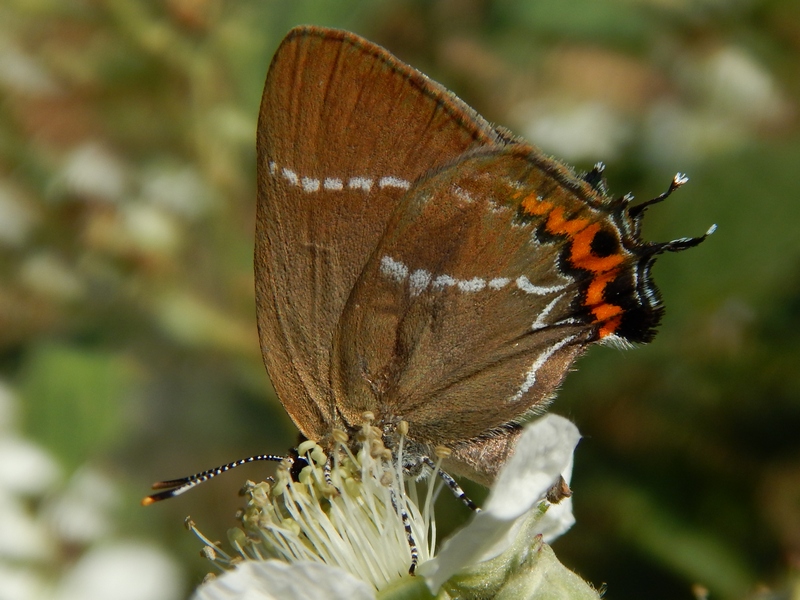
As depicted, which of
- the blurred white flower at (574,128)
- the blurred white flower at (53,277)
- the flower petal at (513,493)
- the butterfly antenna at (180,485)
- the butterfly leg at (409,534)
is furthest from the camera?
the blurred white flower at (574,128)

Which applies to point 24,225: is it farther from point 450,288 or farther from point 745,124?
point 745,124

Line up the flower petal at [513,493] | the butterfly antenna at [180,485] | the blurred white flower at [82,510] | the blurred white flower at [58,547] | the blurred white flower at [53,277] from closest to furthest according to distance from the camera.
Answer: the flower petal at [513,493] → the butterfly antenna at [180,485] → the blurred white flower at [58,547] → the blurred white flower at [82,510] → the blurred white flower at [53,277]

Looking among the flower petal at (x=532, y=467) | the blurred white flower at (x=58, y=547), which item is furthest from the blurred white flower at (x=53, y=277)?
the flower petal at (x=532, y=467)

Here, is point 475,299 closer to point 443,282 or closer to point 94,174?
point 443,282

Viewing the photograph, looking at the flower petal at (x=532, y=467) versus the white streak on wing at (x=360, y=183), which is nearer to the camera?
the flower petal at (x=532, y=467)

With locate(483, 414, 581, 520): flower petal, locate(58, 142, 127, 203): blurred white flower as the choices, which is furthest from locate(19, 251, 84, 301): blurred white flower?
locate(483, 414, 581, 520): flower petal

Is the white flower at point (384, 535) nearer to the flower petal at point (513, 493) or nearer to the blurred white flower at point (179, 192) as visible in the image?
the flower petal at point (513, 493)

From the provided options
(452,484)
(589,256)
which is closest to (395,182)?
(589,256)

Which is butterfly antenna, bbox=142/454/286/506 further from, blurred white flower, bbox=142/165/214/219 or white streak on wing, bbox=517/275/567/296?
blurred white flower, bbox=142/165/214/219
